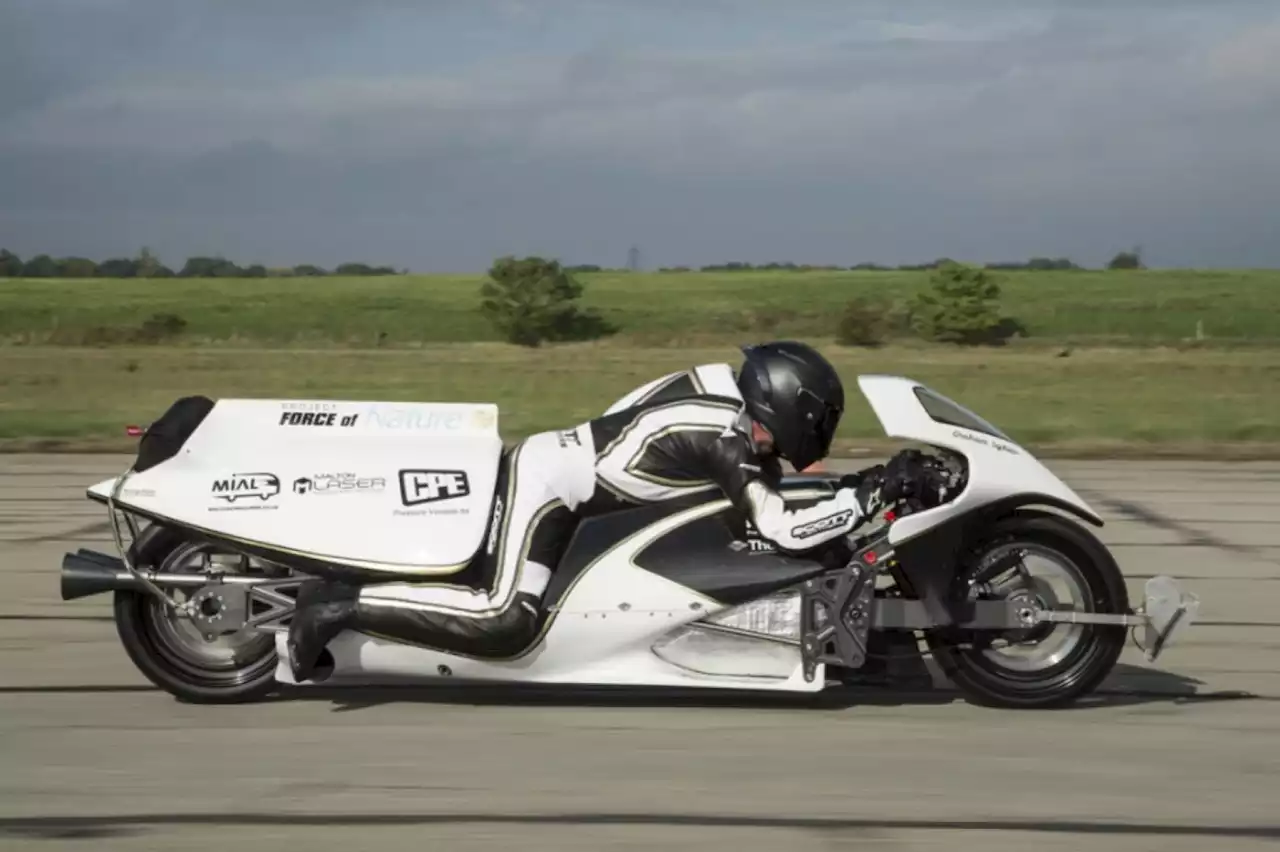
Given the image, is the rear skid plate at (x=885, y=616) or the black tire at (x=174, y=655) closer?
the rear skid plate at (x=885, y=616)

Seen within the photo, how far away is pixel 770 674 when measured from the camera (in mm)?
6195

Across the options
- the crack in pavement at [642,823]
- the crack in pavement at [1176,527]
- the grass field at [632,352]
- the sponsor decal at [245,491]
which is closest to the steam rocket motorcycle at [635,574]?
the sponsor decal at [245,491]

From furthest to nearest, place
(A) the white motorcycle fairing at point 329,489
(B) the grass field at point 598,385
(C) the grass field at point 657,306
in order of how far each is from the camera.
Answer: (C) the grass field at point 657,306, (B) the grass field at point 598,385, (A) the white motorcycle fairing at point 329,489

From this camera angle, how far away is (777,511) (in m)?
6.12

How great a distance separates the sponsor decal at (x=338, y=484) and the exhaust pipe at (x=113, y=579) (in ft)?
1.42

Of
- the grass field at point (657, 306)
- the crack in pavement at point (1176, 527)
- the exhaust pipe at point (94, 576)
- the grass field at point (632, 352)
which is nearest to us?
the exhaust pipe at point (94, 576)

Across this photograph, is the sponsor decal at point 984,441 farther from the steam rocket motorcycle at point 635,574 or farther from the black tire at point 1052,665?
the black tire at point 1052,665

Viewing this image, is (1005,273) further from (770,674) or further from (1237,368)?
(770,674)

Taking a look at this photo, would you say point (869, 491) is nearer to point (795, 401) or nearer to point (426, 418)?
point (795, 401)

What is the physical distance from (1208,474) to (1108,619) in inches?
399

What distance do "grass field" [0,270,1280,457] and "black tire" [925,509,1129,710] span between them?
1163cm

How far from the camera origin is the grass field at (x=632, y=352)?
22.4 m

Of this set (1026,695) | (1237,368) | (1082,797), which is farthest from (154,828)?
(1237,368)

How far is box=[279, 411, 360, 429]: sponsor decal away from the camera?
21.7 feet
